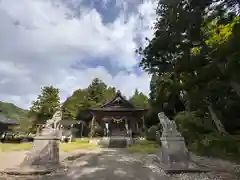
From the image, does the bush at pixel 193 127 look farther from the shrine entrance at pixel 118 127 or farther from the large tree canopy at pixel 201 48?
the shrine entrance at pixel 118 127

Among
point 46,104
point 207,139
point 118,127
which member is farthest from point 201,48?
→ point 46,104

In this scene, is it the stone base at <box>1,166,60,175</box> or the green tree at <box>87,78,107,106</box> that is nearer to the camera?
the stone base at <box>1,166,60,175</box>

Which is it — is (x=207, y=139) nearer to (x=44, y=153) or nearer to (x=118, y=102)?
(x=44, y=153)

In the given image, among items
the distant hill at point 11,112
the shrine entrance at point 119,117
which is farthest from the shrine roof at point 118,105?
the distant hill at point 11,112

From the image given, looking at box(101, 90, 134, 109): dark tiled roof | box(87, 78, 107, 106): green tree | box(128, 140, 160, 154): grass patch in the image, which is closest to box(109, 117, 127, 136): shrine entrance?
box(101, 90, 134, 109): dark tiled roof

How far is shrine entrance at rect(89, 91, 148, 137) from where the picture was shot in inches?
985

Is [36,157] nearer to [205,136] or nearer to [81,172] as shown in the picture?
[81,172]

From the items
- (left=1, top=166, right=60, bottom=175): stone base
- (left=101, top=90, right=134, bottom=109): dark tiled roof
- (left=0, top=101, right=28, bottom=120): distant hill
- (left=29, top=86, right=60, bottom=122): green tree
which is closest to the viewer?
(left=1, top=166, right=60, bottom=175): stone base

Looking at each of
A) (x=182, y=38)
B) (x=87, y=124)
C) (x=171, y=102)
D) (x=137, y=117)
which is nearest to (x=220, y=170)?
(x=182, y=38)

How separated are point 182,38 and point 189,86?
2326mm

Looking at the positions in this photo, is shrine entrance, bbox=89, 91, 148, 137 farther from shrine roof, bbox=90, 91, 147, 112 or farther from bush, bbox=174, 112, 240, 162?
bush, bbox=174, 112, 240, 162

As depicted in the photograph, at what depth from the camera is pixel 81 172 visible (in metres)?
6.66

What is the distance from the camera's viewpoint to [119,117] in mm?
25750

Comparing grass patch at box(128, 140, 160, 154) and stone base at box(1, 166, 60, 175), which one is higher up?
grass patch at box(128, 140, 160, 154)
